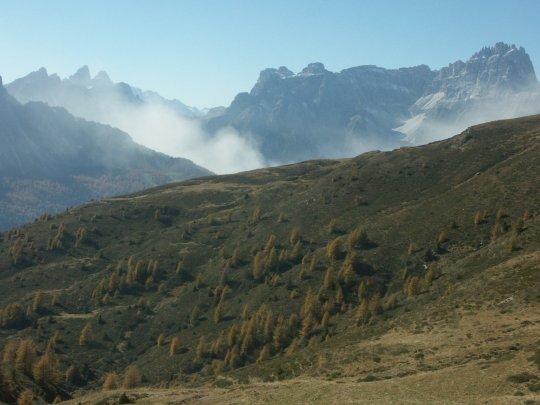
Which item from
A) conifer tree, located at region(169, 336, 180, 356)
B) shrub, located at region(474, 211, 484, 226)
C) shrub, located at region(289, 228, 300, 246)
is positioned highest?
shrub, located at region(289, 228, 300, 246)

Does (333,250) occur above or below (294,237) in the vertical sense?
below

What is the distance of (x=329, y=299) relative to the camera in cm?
11994

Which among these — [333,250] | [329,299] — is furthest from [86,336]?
[333,250]

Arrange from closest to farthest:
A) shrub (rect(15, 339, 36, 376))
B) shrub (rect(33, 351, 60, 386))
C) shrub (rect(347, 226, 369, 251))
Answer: shrub (rect(33, 351, 60, 386)) < shrub (rect(15, 339, 36, 376)) < shrub (rect(347, 226, 369, 251))

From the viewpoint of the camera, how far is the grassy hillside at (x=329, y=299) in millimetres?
59375

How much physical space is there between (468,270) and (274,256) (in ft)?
220

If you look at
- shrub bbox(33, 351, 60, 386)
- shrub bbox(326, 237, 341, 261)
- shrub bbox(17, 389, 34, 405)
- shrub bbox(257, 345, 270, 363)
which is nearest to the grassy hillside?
shrub bbox(257, 345, 270, 363)

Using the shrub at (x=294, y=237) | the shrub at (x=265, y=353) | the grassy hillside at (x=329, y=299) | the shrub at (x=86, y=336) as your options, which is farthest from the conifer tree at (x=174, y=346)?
the shrub at (x=294, y=237)

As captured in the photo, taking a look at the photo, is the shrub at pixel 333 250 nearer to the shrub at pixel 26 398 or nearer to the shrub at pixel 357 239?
the shrub at pixel 357 239

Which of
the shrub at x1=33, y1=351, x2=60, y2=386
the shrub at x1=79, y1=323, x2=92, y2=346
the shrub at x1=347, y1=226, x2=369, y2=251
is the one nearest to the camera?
the shrub at x1=33, y1=351, x2=60, y2=386

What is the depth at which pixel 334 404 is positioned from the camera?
47.0 metres

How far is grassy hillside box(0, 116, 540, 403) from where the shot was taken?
59375 millimetres

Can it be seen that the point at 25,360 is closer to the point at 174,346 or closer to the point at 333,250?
the point at 174,346

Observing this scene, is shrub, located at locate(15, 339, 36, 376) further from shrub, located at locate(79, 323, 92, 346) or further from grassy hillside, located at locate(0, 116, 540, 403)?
shrub, located at locate(79, 323, 92, 346)
